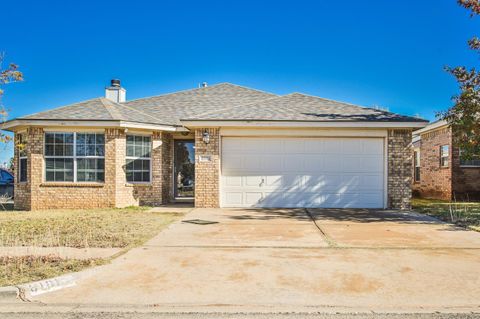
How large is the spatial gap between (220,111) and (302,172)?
3658mm

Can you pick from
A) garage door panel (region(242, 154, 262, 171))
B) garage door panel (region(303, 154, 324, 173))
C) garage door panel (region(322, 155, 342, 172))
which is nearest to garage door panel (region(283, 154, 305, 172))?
garage door panel (region(303, 154, 324, 173))

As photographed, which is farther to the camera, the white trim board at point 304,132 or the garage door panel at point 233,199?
the garage door panel at point 233,199

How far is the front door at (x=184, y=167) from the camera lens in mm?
16219

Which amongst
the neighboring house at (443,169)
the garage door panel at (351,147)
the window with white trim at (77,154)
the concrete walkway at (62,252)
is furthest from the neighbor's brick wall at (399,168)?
the window with white trim at (77,154)

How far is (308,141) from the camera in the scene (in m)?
13.7

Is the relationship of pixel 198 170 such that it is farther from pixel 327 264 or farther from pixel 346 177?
pixel 327 264

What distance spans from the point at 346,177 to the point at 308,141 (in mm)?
1761

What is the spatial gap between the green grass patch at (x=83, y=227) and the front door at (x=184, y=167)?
3.17m

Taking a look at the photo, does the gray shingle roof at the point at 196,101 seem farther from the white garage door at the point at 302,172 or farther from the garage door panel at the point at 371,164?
the garage door panel at the point at 371,164

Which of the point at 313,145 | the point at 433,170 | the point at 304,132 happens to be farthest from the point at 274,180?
the point at 433,170

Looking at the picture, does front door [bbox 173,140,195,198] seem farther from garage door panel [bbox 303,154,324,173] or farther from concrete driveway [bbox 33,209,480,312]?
concrete driveway [bbox 33,209,480,312]

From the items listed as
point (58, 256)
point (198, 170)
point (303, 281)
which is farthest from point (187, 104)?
point (303, 281)

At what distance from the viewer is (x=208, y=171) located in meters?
13.7

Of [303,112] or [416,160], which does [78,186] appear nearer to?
[303,112]
